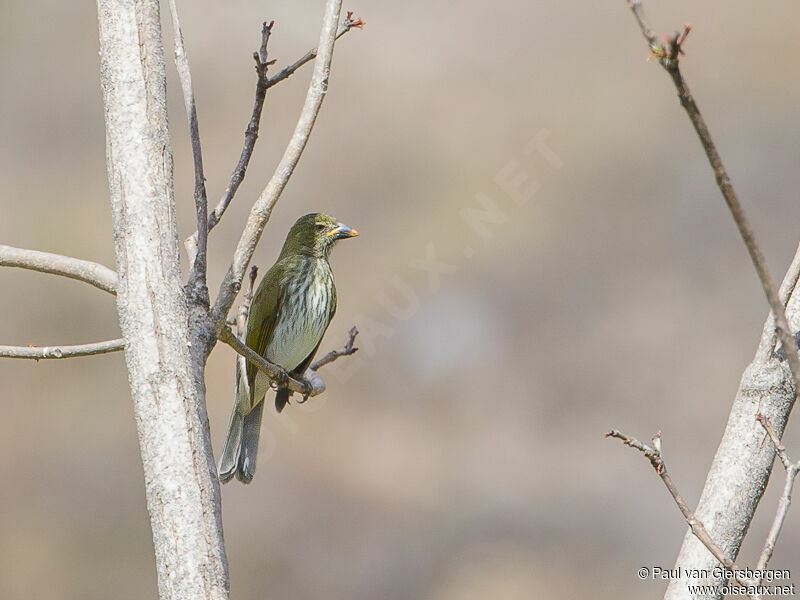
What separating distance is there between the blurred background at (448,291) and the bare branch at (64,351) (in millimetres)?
6224

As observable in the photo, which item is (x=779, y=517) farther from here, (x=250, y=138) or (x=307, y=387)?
(x=307, y=387)

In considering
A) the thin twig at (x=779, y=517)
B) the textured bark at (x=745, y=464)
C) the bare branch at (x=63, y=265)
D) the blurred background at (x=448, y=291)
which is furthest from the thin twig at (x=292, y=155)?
the blurred background at (x=448, y=291)

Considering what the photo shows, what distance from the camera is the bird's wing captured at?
5.38 m

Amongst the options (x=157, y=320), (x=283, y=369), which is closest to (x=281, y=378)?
(x=283, y=369)

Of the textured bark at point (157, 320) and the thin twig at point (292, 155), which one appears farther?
the thin twig at point (292, 155)

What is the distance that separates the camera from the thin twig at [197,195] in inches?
93.3

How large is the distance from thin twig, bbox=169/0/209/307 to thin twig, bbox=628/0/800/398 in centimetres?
128

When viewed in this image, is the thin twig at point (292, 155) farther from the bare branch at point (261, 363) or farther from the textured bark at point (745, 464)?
the textured bark at point (745, 464)

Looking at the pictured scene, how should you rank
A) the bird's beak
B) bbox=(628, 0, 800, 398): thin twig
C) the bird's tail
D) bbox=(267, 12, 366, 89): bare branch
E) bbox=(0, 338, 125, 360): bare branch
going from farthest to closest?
the bird's beak, the bird's tail, bbox=(267, 12, 366, 89): bare branch, bbox=(0, 338, 125, 360): bare branch, bbox=(628, 0, 800, 398): thin twig

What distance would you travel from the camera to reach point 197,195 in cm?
261

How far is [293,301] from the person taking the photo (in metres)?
5.37

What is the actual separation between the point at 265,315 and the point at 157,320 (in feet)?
10.8

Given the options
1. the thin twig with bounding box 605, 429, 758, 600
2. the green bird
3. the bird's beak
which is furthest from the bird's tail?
the thin twig with bounding box 605, 429, 758, 600

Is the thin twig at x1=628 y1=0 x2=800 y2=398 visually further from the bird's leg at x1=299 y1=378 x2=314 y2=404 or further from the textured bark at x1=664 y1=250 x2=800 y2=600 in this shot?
the bird's leg at x1=299 y1=378 x2=314 y2=404
